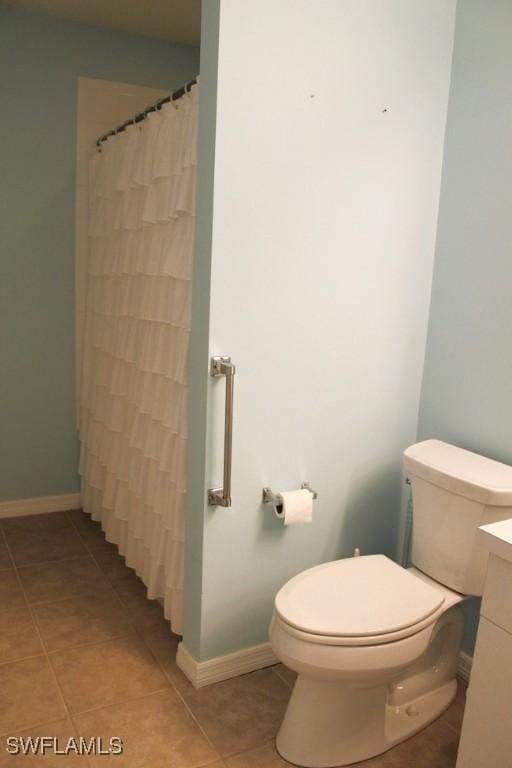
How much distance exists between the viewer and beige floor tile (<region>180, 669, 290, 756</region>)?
182cm

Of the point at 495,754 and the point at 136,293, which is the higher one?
the point at 136,293

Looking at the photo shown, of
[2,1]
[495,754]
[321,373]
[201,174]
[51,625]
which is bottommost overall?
[51,625]

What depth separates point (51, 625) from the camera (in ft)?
7.62

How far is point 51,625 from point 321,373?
1.36 metres

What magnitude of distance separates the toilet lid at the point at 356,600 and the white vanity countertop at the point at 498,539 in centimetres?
36

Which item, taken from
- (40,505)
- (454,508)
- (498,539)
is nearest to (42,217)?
(40,505)

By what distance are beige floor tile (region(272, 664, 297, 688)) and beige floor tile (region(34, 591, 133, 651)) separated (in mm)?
559

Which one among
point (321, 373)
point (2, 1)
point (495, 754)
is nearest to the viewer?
point (495, 754)

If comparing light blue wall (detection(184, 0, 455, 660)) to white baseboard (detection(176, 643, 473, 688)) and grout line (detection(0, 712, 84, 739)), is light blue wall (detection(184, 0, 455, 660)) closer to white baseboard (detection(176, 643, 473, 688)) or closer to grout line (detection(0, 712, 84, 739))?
white baseboard (detection(176, 643, 473, 688))

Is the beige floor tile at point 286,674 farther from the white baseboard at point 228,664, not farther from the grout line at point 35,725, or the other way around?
the grout line at point 35,725

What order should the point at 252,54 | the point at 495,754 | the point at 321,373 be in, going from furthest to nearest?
the point at 321,373 < the point at 252,54 < the point at 495,754

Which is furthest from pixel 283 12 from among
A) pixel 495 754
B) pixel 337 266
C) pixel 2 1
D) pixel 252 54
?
pixel 495 754

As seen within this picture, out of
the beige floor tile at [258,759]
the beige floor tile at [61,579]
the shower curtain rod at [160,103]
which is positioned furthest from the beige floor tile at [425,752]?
the shower curtain rod at [160,103]

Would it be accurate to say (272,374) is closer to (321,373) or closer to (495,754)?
(321,373)
